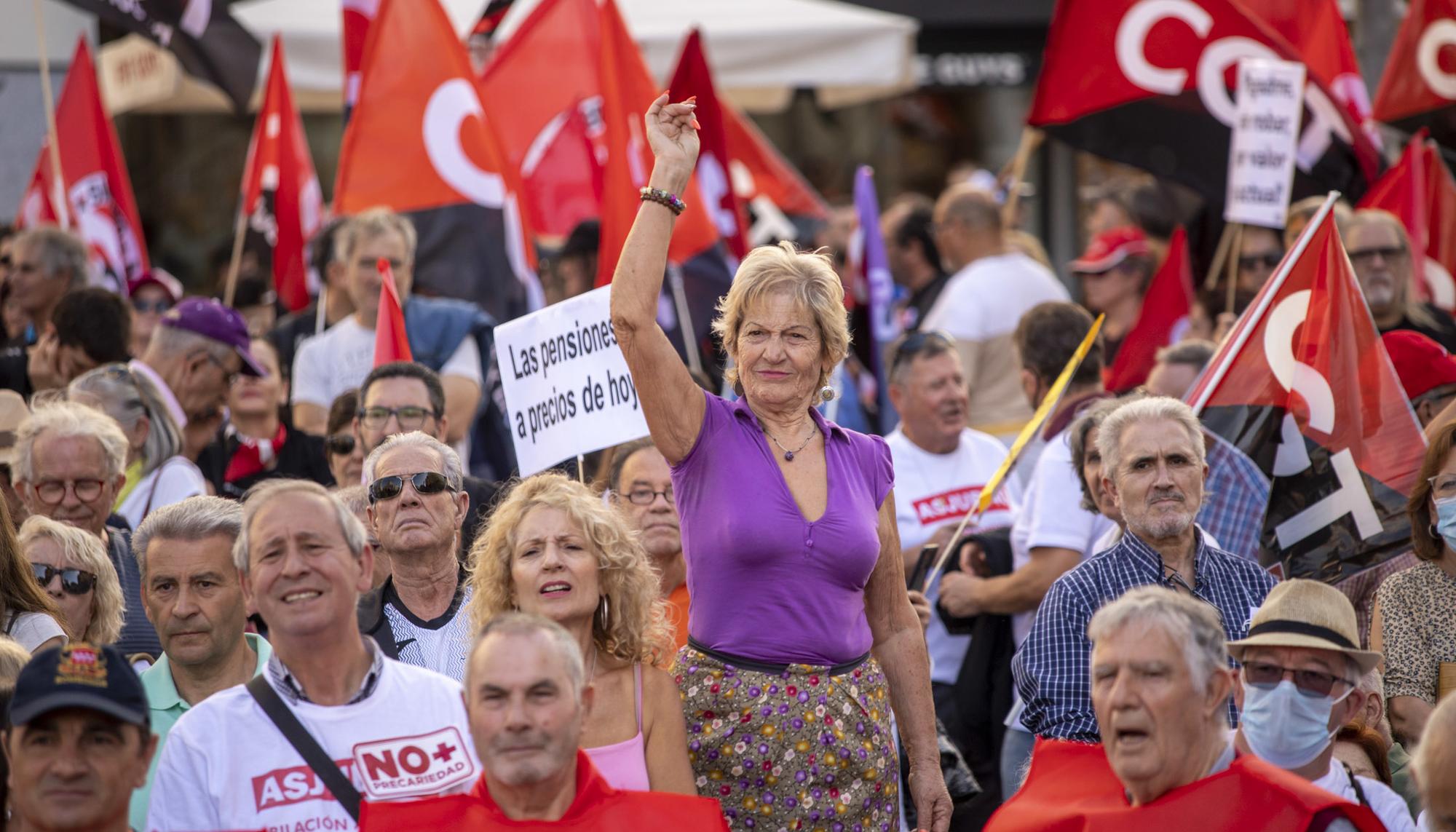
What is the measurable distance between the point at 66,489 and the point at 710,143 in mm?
3991

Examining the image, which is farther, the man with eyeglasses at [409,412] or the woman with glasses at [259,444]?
the woman with glasses at [259,444]

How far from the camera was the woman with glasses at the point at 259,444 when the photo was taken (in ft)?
21.9

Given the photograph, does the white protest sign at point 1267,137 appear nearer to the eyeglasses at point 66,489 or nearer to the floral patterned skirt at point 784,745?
the floral patterned skirt at point 784,745

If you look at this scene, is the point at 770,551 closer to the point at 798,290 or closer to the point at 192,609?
the point at 798,290

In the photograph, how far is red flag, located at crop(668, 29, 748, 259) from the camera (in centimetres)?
820

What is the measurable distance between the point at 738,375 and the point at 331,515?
3.62ft

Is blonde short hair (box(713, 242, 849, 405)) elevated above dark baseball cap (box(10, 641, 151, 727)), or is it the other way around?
blonde short hair (box(713, 242, 849, 405))

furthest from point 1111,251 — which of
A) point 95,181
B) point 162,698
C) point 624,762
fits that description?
point 162,698

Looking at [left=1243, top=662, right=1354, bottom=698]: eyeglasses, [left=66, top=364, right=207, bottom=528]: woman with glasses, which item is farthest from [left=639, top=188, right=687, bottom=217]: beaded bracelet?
[left=66, top=364, right=207, bottom=528]: woman with glasses

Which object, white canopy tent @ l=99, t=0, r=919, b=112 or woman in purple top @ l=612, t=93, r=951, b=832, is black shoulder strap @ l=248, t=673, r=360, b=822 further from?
white canopy tent @ l=99, t=0, r=919, b=112

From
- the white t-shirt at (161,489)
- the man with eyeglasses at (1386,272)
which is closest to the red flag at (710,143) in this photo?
the man with eyeglasses at (1386,272)

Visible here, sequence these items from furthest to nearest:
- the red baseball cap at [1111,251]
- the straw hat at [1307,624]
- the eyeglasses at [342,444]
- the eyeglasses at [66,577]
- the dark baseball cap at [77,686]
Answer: the red baseball cap at [1111,251] → the eyeglasses at [342,444] → the eyeglasses at [66,577] → the straw hat at [1307,624] → the dark baseball cap at [77,686]

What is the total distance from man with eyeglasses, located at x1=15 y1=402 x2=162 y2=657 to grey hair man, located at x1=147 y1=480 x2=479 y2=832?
5.11 feet

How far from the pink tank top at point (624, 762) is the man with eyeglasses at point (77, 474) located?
5.74 feet
